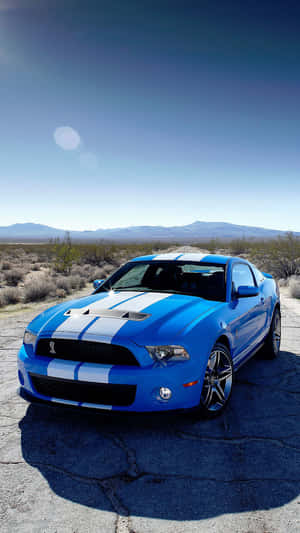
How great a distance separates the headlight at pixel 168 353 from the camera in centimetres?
298

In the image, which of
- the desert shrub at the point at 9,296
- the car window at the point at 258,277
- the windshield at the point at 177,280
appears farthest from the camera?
the desert shrub at the point at 9,296

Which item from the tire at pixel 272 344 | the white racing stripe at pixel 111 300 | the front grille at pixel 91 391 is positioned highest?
the white racing stripe at pixel 111 300

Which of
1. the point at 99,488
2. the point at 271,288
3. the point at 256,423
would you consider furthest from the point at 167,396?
the point at 271,288

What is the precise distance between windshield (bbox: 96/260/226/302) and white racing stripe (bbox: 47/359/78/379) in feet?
5.18

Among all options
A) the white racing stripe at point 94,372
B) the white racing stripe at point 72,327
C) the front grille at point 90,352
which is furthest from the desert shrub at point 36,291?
the white racing stripe at point 94,372

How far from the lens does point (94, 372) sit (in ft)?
9.58

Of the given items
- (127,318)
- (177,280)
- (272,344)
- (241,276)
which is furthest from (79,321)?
(272,344)

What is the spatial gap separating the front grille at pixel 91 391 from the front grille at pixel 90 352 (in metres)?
0.18

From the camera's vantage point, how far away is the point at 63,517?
2213mm

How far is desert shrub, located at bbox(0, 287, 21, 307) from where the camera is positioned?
11.5 meters

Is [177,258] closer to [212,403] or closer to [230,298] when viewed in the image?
[230,298]

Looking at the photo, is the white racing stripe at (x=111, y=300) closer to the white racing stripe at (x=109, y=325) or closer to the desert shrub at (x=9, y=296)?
the white racing stripe at (x=109, y=325)

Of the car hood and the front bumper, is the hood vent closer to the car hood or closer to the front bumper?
the car hood

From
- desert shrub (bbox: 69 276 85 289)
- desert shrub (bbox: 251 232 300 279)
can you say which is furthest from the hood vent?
desert shrub (bbox: 251 232 300 279)
